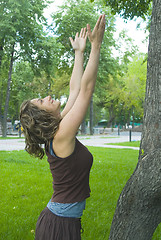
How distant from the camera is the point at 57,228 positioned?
6.54 ft

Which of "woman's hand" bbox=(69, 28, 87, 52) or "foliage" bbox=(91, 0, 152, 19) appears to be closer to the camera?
"woman's hand" bbox=(69, 28, 87, 52)

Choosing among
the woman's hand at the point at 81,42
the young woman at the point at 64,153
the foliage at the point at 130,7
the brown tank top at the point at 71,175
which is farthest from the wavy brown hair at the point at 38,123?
the foliage at the point at 130,7

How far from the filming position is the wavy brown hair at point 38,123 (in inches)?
77.8

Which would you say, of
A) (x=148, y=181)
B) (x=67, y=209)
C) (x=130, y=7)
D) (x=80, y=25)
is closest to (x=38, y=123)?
(x=67, y=209)

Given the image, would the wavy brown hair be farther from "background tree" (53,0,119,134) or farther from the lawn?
"background tree" (53,0,119,134)

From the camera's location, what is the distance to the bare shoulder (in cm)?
189

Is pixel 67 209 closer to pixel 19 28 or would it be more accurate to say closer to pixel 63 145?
pixel 63 145

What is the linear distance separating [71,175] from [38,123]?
456 mm

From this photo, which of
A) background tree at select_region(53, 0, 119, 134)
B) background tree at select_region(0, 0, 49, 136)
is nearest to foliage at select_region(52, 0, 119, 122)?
background tree at select_region(53, 0, 119, 134)

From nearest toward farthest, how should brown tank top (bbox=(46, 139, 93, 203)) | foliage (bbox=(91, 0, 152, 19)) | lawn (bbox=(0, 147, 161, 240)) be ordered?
1. brown tank top (bbox=(46, 139, 93, 203))
2. lawn (bbox=(0, 147, 161, 240))
3. foliage (bbox=(91, 0, 152, 19))

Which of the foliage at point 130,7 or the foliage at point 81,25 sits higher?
the foliage at point 81,25

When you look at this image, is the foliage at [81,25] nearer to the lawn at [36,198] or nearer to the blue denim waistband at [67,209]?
the lawn at [36,198]

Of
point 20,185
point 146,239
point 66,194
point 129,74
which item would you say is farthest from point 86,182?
point 129,74

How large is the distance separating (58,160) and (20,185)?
16.3 ft
